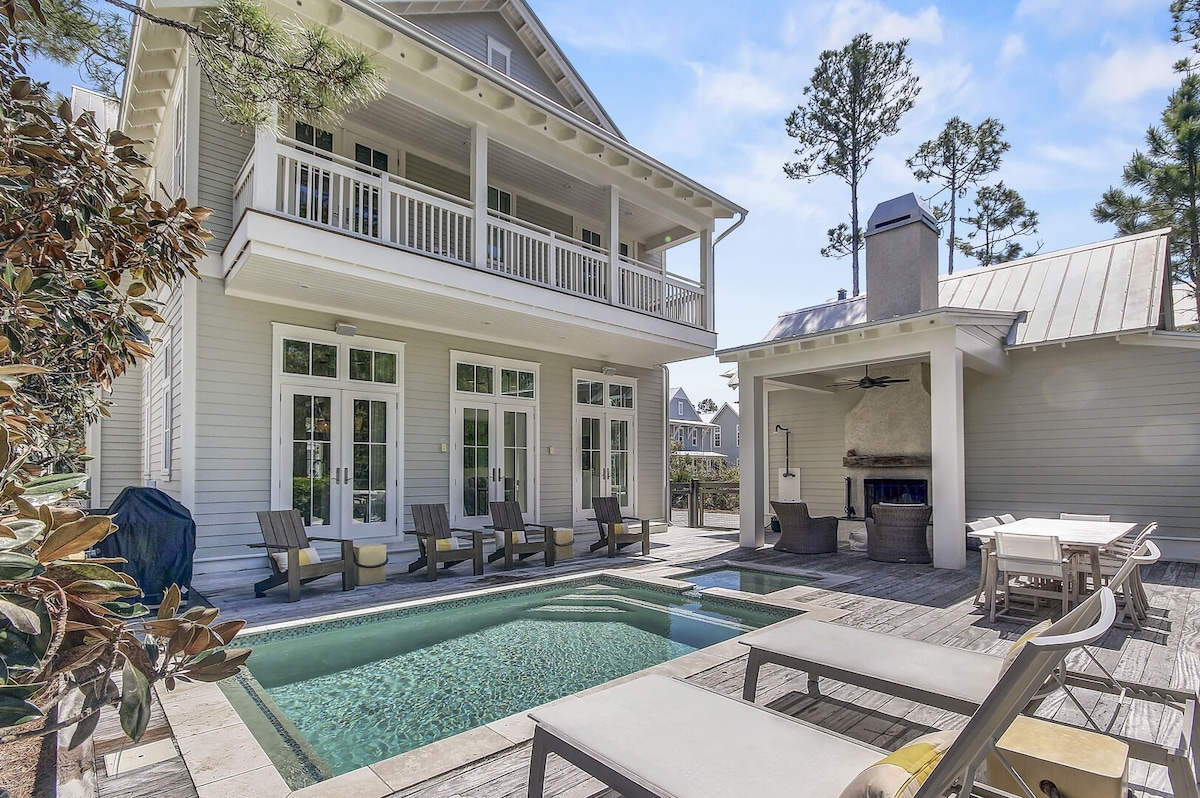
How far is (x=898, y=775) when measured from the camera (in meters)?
1.45

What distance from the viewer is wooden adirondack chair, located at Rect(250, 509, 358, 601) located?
19.1 ft

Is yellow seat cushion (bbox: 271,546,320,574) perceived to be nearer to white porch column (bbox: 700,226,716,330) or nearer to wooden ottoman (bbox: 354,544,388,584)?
wooden ottoman (bbox: 354,544,388,584)

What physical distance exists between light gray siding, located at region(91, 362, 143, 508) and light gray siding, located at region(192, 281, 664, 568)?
5036 mm

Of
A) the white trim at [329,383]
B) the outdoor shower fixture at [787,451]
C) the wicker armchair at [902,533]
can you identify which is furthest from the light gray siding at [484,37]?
the wicker armchair at [902,533]

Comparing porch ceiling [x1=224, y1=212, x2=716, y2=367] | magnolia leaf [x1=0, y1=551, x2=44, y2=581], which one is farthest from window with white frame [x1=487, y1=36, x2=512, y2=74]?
magnolia leaf [x1=0, y1=551, x2=44, y2=581]

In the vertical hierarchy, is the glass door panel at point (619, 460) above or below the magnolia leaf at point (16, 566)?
below

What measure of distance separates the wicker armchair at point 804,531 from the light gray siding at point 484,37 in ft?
27.6

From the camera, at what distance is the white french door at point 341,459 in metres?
7.26

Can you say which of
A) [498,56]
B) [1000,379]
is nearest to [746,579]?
[1000,379]

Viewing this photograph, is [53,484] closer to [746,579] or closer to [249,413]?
[249,413]

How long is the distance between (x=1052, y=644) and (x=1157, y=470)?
9436 millimetres

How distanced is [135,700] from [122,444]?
12.1 m

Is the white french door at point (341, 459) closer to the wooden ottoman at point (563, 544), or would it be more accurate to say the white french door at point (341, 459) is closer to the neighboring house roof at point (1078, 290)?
the wooden ottoman at point (563, 544)

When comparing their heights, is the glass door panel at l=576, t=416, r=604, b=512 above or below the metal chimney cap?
below
